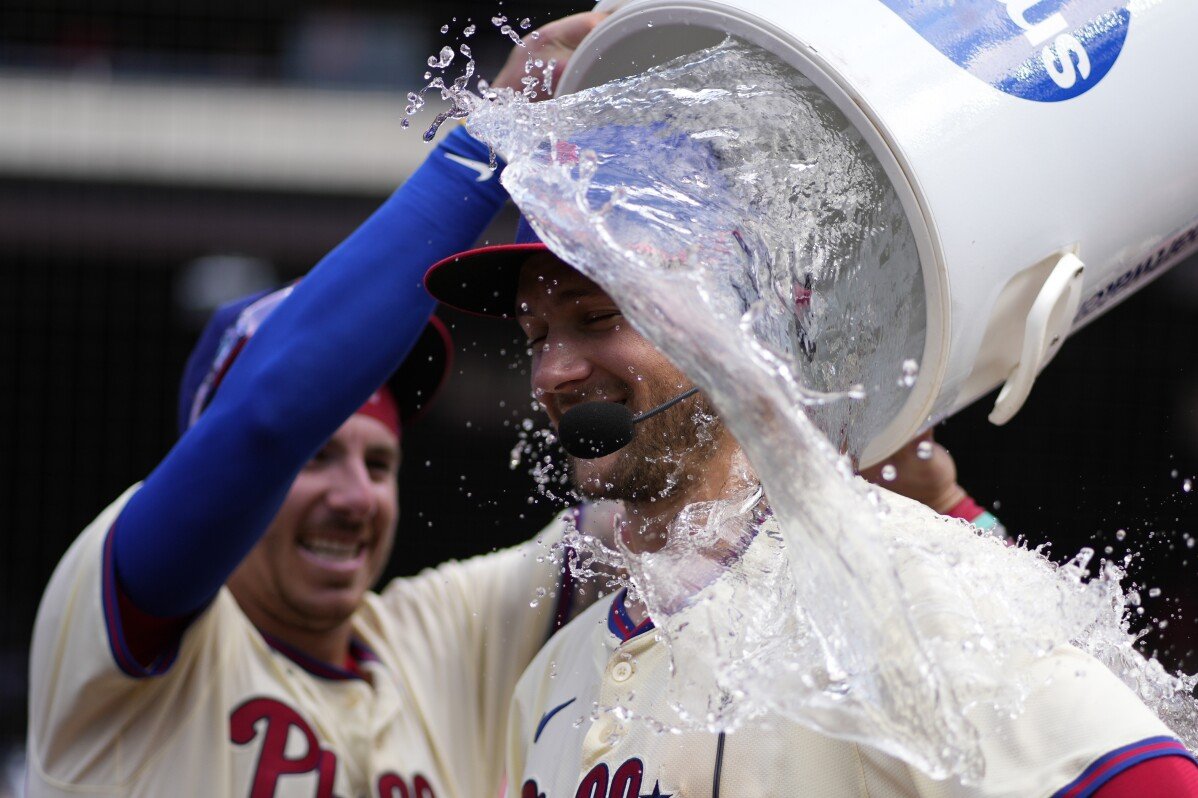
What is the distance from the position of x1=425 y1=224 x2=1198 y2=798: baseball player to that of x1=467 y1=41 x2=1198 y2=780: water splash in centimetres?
5

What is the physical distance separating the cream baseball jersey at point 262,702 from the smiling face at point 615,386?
0.72 meters

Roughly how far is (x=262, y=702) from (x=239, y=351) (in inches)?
21.2

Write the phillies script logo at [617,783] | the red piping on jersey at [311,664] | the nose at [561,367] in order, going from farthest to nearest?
the red piping on jersey at [311,664]
the nose at [561,367]
the phillies script logo at [617,783]

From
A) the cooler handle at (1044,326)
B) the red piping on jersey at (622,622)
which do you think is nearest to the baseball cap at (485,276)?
the red piping on jersey at (622,622)

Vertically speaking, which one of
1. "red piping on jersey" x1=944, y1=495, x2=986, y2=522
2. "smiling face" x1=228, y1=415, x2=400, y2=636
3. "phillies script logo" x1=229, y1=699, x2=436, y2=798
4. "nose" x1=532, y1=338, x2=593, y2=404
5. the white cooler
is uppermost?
the white cooler

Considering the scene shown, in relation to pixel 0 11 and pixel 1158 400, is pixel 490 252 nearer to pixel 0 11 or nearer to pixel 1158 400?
pixel 1158 400

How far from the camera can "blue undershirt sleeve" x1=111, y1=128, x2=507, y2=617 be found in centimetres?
165

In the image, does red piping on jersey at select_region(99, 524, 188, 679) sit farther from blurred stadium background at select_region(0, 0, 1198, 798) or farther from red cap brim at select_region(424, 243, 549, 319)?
blurred stadium background at select_region(0, 0, 1198, 798)

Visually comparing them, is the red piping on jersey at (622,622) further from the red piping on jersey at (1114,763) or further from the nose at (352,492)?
the nose at (352,492)

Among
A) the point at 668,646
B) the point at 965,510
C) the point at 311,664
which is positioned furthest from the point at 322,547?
the point at 668,646

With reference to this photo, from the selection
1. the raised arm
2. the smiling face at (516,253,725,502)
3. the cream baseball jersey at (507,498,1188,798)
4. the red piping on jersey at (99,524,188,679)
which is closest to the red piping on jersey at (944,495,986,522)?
the cream baseball jersey at (507,498,1188,798)

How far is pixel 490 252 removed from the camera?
1454 mm

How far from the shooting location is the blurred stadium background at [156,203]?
5.71 meters

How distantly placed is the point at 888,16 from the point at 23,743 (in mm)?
5019
